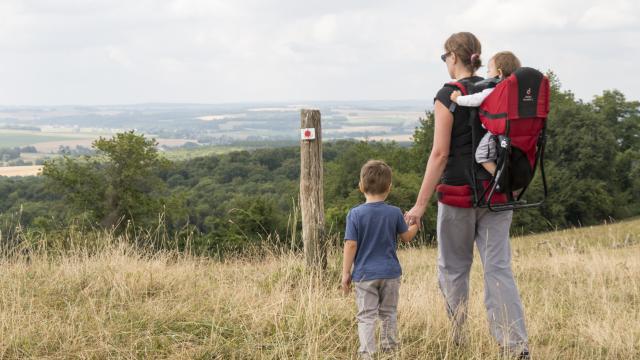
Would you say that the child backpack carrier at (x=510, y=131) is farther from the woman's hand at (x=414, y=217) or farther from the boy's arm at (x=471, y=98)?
the woman's hand at (x=414, y=217)

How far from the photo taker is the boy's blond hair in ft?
11.6

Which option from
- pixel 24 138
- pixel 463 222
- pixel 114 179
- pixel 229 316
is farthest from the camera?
pixel 24 138

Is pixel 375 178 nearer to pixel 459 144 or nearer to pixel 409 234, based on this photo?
pixel 409 234

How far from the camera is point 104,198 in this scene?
36281 mm

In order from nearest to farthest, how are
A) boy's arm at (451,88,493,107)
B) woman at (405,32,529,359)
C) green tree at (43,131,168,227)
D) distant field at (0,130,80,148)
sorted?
boy's arm at (451,88,493,107)
woman at (405,32,529,359)
green tree at (43,131,168,227)
distant field at (0,130,80,148)

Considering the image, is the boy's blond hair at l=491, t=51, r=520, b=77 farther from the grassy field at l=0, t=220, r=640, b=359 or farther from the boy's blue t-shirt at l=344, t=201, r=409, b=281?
the grassy field at l=0, t=220, r=640, b=359

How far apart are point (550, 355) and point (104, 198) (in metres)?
35.3

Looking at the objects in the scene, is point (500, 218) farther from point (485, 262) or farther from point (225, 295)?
point (225, 295)

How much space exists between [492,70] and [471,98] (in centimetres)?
30

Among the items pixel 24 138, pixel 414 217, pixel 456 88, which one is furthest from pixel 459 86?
pixel 24 138

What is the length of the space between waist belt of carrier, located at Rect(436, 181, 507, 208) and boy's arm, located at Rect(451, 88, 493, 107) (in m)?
0.48

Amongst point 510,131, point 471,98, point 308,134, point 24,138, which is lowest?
point 24,138

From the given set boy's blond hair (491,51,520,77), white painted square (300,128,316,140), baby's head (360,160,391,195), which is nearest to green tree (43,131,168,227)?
white painted square (300,128,316,140)

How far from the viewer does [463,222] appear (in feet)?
12.2
